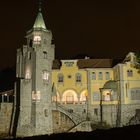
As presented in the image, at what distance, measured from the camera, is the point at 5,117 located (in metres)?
63.8

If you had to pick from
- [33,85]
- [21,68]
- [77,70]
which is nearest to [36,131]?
[33,85]

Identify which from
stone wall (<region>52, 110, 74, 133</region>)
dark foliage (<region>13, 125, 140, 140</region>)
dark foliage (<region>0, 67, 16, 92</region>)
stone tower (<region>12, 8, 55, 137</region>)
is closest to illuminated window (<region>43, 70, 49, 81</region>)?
stone tower (<region>12, 8, 55, 137</region>)

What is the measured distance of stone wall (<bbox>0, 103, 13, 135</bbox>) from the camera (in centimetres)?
6281

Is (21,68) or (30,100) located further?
(21,68)

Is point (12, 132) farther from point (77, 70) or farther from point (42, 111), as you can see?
point (77, 70)

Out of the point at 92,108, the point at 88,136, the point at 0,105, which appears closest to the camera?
the point at 88,136

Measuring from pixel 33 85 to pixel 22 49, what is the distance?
355 inches

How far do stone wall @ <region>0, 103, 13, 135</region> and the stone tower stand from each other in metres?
1.73

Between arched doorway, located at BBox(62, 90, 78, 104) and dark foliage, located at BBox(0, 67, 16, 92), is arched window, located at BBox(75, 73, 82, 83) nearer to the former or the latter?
arched doorway, located at BBox(62, 90, 78, 104)

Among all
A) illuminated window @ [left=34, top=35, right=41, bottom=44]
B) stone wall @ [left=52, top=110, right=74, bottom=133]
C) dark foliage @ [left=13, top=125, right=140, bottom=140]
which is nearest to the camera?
dark foliage @ [left=13, top=125, right=140, bottom=140]

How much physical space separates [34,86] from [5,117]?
8.88m

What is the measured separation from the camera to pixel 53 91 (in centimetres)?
7019

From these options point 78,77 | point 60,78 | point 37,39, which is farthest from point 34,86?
point 78,77

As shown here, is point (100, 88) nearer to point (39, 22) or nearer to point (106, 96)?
point (106, 96)
